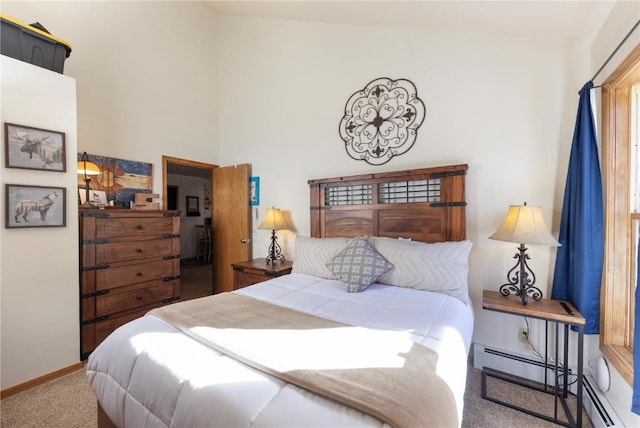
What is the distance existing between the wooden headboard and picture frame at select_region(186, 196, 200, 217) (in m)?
4.88

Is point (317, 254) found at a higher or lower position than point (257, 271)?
higher

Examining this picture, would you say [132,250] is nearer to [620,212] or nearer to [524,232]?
[524,232]

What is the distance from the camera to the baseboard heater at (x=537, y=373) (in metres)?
1.52

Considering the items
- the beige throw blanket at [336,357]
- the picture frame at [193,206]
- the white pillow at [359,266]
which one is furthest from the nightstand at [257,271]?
the picture frame at [193,206]

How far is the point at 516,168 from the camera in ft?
6.87

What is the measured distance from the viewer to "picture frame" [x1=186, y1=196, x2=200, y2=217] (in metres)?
6.74

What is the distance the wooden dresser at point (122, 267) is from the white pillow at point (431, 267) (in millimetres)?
2335

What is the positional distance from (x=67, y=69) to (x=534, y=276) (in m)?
4.51

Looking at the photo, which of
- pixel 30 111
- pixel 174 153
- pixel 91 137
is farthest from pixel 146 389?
pixel 174 153

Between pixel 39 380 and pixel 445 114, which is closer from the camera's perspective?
pixel 39 380

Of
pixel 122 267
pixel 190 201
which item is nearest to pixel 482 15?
pixel 122 267

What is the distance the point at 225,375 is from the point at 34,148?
2325 millimetres

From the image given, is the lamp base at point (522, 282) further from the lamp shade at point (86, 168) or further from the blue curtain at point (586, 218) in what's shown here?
the lamp shade at point (86, 168)

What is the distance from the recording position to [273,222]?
3.07m
